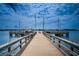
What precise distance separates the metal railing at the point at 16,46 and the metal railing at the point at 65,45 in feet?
0.94

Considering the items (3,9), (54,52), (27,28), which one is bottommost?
(54,52)

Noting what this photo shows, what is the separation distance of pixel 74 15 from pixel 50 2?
42 cm

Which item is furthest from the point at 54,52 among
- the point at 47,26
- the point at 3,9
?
the point at 3,9

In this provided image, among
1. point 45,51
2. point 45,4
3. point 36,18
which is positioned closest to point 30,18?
point 36,18

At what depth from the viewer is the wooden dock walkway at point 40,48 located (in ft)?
12.3

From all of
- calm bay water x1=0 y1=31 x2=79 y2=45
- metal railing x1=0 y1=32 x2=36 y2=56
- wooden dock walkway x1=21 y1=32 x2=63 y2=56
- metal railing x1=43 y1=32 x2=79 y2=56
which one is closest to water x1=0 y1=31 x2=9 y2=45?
calm bay water x1=0 y1=31 x2=79 y2=45

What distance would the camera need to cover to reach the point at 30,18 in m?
3.87

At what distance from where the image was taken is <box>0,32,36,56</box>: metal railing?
362 cm

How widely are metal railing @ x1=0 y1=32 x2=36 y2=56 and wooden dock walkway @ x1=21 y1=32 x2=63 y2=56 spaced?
0.07m

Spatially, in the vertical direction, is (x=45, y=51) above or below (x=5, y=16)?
below

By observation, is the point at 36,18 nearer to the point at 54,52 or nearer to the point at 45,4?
the point at 45,4

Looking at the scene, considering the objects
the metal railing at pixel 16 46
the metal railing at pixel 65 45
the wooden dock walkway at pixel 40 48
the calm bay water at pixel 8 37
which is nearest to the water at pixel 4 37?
the calm bay water at pixel 8 37

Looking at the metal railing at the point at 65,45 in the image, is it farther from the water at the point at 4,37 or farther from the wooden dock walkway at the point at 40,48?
the water at the point at 4,37

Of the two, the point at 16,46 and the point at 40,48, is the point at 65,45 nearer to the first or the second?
the point at 40,48
